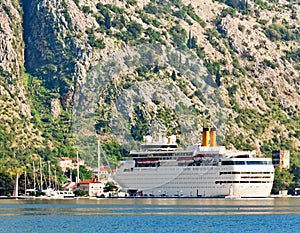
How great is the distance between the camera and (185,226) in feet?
517

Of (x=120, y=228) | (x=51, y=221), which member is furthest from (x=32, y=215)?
(x=120, y=228)

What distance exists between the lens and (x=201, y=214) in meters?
180

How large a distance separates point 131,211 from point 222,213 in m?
11.9

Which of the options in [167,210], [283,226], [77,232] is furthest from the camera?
[167,210]

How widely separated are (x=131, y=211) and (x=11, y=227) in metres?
36.0

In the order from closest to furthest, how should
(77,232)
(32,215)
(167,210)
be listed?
(77,232) < (32,215) < (167,210)

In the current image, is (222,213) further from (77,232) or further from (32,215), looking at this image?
(77,232)

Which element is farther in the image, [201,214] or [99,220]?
[201,214]

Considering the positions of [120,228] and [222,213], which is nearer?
[120,228]

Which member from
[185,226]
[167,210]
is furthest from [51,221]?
[167,210]


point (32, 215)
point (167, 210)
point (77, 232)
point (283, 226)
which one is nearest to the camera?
point (77, 232)

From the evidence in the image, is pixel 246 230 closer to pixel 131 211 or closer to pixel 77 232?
pixel 77 232

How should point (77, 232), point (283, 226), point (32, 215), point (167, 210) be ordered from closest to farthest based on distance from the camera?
point (77, 232), point (283, 226), point (32, 215), point (167, 210)

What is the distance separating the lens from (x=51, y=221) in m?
165
